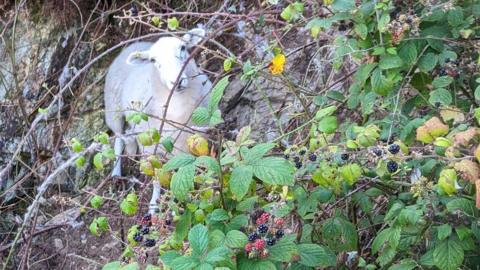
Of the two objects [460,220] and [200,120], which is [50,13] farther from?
[460,220]

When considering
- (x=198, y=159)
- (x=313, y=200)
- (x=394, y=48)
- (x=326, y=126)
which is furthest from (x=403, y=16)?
(x=198, y=159)

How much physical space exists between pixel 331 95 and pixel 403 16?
56 cm

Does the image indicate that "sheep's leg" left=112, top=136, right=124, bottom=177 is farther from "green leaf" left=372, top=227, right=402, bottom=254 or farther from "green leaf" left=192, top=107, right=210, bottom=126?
"green leaf" left=372, top=227, right=402, bottom=254

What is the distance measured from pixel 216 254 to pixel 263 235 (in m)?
0.23

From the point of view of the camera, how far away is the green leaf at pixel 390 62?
2.34 m

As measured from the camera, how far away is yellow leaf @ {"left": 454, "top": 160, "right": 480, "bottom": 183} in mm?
1772

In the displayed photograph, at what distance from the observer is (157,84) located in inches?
187

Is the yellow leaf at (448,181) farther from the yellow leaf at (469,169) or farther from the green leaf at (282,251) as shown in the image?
the green leaf at (282,251)

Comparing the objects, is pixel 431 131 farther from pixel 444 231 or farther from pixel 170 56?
pixel 170 56

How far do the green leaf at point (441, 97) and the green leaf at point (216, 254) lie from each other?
0.90 meters

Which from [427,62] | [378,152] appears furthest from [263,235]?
[427,62]

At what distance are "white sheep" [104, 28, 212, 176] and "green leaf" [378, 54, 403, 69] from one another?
174cm

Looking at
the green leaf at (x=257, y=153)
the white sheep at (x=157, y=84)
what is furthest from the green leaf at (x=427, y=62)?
the white sheep at (x=157, y=84)

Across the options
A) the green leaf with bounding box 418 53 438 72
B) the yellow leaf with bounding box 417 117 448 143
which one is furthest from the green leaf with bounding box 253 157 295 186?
the green leaf with bounding box 418 53 438 72
